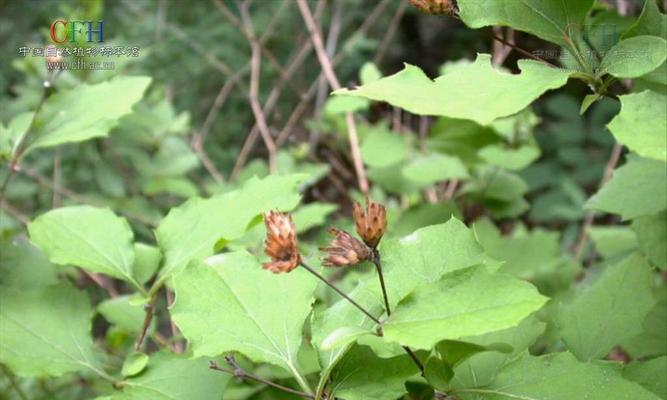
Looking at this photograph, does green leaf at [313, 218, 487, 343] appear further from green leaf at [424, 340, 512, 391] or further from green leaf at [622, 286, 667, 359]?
green leaf at [622, 286, 667, 359]

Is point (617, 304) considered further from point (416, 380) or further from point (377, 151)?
point (377, 151)

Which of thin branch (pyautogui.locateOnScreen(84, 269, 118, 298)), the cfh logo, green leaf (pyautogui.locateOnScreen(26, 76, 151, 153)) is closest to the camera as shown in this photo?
green leaf (pyautogui.locateOnScreen(26, 76, 151, 153))

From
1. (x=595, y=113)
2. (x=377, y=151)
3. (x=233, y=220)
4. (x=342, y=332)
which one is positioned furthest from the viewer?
(x=595, y=113)

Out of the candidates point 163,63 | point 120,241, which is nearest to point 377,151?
point 120,241

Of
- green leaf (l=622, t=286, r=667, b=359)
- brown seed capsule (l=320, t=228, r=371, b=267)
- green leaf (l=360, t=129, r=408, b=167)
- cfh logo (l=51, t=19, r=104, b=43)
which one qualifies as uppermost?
brown seed capsule (l=320, t=228, r=371, b=267)

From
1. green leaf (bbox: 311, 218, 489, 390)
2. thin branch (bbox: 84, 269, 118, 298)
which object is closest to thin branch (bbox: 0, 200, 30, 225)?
thin branch (bbox: 84, 269, 118, 298)

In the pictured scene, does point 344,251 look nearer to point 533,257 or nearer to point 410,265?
point 410,265
